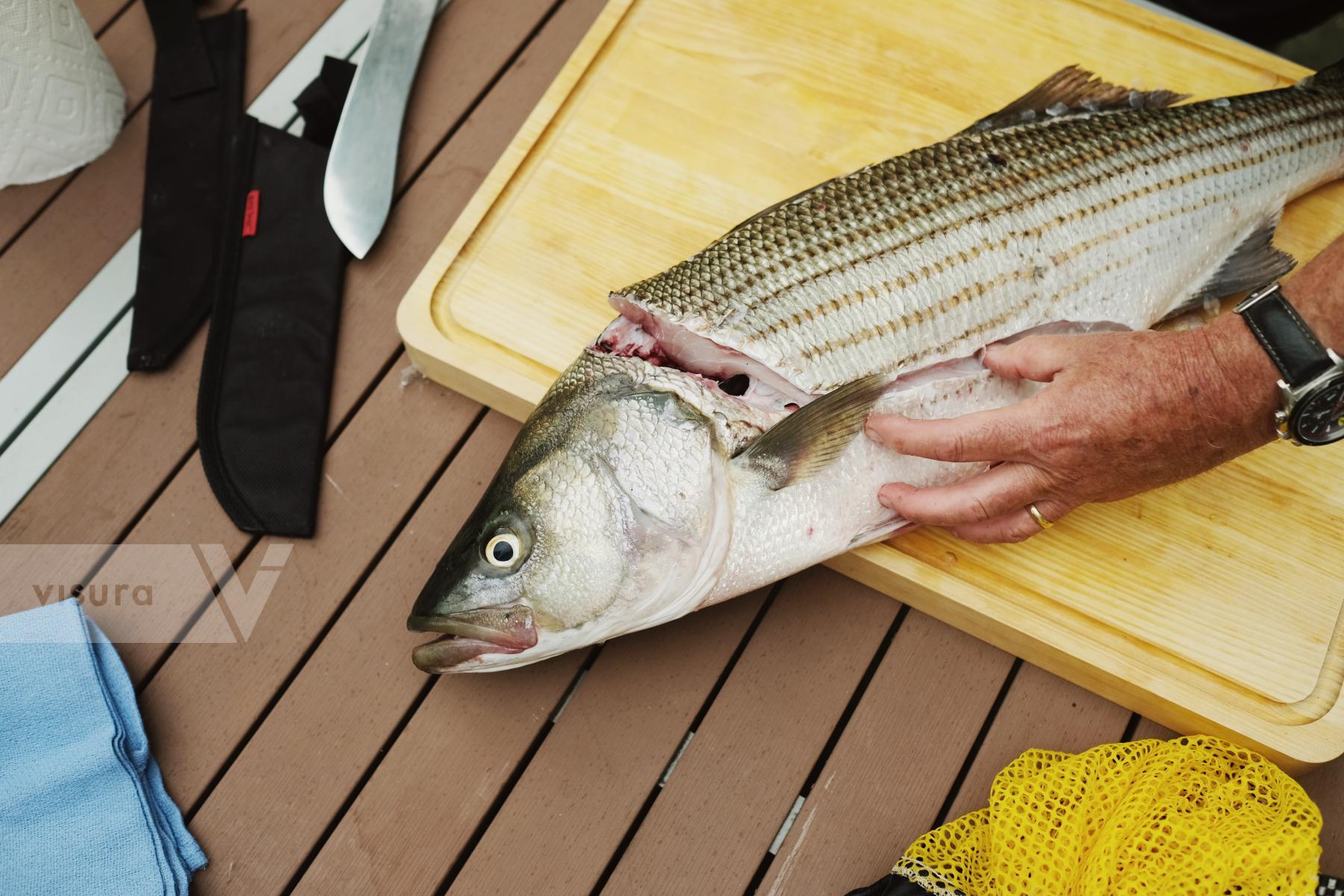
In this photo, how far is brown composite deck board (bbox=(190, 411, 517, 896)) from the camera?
1608 mm

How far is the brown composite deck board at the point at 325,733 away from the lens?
1.61 m

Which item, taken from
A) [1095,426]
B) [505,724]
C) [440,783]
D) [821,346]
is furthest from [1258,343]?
[440,783]

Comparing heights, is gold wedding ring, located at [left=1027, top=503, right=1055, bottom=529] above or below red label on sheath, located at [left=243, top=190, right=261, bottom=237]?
above

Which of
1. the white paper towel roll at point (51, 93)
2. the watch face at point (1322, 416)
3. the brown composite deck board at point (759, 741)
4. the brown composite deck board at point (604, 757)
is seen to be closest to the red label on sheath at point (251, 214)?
the white paper towel roll at point (51, 93)

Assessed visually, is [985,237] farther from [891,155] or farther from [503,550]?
[503,550]

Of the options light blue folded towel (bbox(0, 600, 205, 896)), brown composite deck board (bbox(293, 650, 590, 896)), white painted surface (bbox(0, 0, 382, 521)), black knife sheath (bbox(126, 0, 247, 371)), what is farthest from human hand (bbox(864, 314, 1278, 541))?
white painted surface (bbox(0, 0, 382, 521))

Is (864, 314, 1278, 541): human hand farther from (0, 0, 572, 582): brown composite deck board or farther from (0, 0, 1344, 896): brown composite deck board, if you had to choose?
(0, 0, 572, 582): brown composite deck board

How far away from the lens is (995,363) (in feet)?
4.96

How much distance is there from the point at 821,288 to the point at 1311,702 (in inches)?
40.4

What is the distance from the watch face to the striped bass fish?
1.17ft

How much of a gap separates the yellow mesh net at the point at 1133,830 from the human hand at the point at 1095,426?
39 centimetres

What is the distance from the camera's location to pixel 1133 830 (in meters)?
1.40

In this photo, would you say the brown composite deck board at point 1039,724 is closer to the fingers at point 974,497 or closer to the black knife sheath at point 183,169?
the fingers at point 974,497

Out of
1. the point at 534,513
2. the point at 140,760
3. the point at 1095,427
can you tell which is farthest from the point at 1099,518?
the point at 140,760
